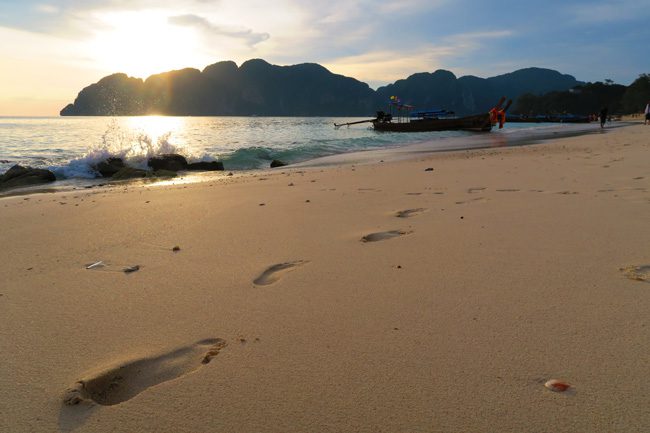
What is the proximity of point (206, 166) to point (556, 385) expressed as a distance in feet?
41.1

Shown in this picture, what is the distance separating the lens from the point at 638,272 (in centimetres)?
233

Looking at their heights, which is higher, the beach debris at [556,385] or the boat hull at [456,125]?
the boat hull at [456,125]

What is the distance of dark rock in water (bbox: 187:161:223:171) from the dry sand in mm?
9048

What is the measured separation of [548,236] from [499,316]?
149 centimetres

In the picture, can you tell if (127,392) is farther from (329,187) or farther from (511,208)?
(329,187)

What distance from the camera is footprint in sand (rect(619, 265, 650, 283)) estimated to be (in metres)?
2.24

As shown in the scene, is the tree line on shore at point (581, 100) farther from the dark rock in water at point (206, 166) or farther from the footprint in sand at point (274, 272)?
the footprint in sand at point (274, 272)

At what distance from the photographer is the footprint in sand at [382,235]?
3229 mm

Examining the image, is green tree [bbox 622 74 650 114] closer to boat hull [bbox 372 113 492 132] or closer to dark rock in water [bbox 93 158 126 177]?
boat hull [bbox 372 113 492 132]

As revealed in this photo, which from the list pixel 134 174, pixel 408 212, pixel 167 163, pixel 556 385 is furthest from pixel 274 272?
pixel 167 163

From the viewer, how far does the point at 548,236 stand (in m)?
3.07

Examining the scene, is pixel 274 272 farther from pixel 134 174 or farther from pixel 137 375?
pixel 134 174

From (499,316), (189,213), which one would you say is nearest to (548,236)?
(499,316)

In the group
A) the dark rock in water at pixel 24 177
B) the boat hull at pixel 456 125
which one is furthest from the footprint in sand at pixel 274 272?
the boat hull at pixel 456 125
